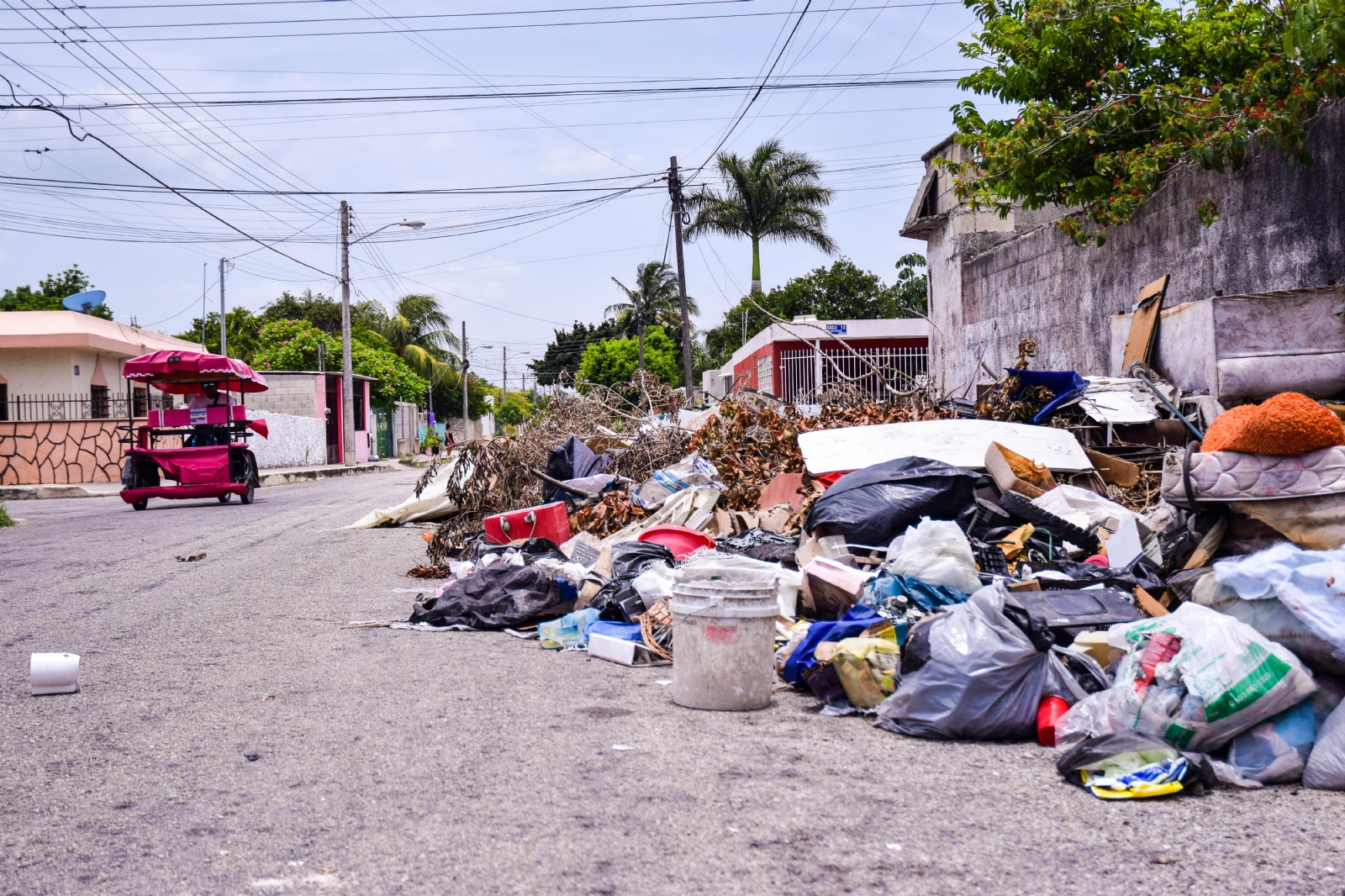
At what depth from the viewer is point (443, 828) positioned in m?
3.05

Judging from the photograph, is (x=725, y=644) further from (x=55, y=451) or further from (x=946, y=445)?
(x=55, y=451)

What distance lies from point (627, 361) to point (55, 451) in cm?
2796

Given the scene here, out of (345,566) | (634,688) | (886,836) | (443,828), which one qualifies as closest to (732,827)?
(886,836)

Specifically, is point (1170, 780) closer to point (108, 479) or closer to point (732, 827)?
point (732, 827)

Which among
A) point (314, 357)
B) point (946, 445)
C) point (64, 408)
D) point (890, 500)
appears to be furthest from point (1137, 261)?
point (314, 357)

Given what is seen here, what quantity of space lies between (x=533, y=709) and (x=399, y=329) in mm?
50042

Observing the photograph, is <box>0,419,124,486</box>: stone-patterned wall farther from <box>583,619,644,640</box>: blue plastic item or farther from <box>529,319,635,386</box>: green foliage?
<box>529,319,635,386</box>: green foliage

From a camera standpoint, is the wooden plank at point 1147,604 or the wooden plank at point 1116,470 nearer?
the wooden plank at point 1147,604

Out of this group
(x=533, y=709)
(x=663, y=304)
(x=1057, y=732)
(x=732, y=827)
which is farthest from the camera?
(x=663, y=304)

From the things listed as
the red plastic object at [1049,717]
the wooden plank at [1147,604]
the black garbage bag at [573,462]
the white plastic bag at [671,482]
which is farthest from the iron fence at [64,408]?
the red plastic object at [1049,717]

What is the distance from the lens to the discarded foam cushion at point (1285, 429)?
480 cm

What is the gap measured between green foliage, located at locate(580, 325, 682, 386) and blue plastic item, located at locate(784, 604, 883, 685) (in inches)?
1671

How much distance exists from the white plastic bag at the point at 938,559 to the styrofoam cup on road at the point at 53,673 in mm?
3897

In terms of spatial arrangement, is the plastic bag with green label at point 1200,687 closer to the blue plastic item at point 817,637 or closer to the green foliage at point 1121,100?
the blue plastic item at point 817,637
